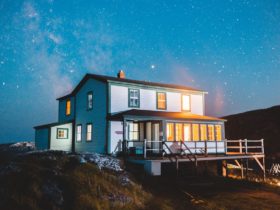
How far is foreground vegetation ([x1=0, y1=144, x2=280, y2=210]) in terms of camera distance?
462 inches

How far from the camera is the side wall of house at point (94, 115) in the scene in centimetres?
2365

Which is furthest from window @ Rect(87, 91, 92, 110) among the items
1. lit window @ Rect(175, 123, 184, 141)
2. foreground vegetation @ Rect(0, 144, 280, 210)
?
foreground vegetation @ Rect(0, 144, 280, 210)

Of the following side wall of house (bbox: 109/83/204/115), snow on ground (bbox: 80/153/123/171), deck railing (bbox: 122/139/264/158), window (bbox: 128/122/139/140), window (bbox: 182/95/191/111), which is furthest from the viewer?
window (bbox: 182/95/191/111)

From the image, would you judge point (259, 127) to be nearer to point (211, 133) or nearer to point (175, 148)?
point (211, 133)

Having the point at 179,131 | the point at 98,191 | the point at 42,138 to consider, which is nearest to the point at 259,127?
the point at 179,131

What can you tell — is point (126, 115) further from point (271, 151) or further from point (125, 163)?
point (271, 151)

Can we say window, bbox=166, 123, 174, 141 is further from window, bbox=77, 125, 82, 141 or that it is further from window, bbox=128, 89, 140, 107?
window, bbox=77, 125, 82, 141

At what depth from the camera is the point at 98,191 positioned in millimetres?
12992

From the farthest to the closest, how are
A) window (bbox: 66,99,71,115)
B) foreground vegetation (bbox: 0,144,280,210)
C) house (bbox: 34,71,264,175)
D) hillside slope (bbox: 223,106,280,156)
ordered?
1. hillside slope (bbox: 223,106,280,156)
2. window (bbox: 66,99,71,115)
3. house (bbox: 34,71,264,175)
4. foreground vegetation (bbox: 0,144,280,210)

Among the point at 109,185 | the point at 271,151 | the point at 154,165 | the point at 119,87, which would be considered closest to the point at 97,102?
the point at 119,87

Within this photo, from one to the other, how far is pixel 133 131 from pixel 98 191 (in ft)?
37.1

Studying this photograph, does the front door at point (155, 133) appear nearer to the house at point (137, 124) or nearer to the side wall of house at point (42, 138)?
the house at point (137, 124)

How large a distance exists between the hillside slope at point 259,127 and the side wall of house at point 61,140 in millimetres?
31316

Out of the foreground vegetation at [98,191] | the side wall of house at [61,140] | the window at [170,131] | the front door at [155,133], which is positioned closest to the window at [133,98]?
the front door at [155,133]
